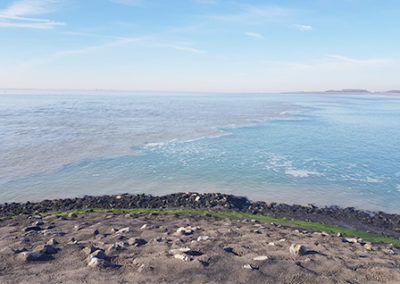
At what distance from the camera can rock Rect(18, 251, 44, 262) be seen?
9414 mm

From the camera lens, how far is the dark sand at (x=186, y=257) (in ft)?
28.4

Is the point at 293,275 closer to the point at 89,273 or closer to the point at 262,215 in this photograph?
the point at 89,273

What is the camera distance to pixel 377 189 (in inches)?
871

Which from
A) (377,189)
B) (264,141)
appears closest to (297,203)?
(377,189)

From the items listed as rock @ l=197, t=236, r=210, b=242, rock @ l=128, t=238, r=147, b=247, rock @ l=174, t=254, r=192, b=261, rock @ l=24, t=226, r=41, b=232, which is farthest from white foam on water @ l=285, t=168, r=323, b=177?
rock @ l=24, t=226, r=41, b=232

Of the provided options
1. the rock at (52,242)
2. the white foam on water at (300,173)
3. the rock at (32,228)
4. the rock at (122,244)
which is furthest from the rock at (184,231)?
the white foam on water at (300,173)

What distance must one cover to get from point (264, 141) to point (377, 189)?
1804 cm

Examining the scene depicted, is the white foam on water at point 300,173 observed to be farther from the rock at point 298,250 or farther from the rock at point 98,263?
the rock at point 98,263

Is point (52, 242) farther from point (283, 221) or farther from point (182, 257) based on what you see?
point (283, 221)

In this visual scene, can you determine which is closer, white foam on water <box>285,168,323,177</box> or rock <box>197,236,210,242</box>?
rock <box>197,236,210,242</box>

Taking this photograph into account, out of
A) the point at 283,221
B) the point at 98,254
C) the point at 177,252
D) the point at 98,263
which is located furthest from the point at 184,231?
the point at 283,221

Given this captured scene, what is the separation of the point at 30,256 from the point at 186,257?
5268 millimetres

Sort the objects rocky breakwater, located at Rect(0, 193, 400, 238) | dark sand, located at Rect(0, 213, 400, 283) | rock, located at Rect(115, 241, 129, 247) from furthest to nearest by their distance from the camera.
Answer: rocky breakwater, located at Rect(0, 193, 400, 238) → rock, located at Rect(115, 241, 129, 247) → dark sand, located at Rect(0, 213, 400, 283)

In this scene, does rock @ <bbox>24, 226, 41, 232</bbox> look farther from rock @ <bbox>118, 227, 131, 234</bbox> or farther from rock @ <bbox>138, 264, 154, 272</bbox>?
rock @ <bbox>138, 264, 154, 272</bbox>
